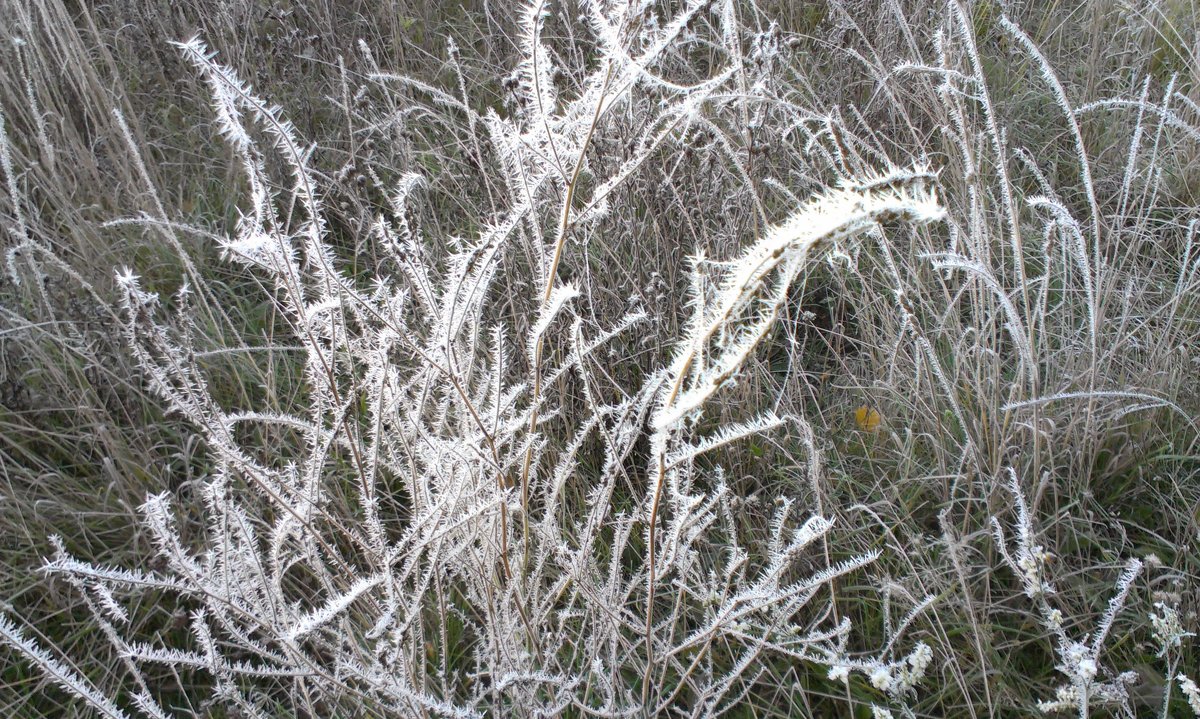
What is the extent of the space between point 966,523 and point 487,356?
3.83ft

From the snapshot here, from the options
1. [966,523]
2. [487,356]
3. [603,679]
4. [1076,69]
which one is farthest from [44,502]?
[1076,69]

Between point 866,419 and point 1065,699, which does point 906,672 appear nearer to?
point 1065,699

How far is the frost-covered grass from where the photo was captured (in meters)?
1.29

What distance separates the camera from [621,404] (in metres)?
1.45

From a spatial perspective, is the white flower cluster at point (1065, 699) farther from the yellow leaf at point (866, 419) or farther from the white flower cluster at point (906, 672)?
the yellow leaf at point (866, 419)

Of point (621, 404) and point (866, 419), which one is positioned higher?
point (621, 404)

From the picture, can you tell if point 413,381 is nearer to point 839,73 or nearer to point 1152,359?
point 1152,359

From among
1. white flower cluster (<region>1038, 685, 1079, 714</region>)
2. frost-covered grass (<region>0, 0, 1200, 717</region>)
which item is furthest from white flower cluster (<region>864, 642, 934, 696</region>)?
white flower cluster (<region>1038, 685, 1079, 714</region>)

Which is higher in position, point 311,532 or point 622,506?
point 311,532

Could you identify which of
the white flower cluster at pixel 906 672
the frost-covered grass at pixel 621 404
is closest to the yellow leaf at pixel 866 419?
the frost-covered grass at pixel 621 404

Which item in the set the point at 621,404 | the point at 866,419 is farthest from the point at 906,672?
the point at 866,419

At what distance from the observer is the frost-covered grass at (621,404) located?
4.22ft

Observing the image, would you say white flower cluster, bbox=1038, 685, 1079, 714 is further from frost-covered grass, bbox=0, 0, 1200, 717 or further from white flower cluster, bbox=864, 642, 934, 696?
white flower cluster, bbox=864, 642, 934, 696

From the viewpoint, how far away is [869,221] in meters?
0.72
